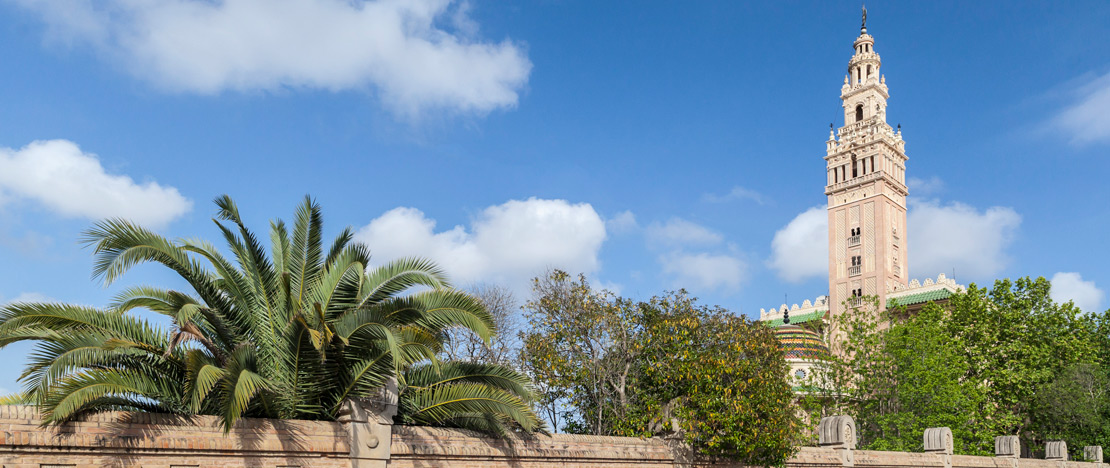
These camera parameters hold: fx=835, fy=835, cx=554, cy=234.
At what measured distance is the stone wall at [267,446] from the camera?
10.1 metres

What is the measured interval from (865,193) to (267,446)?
194 feet

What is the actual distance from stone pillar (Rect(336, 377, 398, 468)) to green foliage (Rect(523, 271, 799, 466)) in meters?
6.94

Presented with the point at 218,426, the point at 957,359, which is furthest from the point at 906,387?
the point at 218,426

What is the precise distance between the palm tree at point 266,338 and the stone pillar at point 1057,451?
96.3ft

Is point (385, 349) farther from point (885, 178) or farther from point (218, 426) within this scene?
point (885, 178)

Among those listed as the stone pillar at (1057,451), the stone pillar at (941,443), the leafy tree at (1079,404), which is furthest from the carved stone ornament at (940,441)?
the leafy tree at (1079,404)

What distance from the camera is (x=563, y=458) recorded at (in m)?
16.3

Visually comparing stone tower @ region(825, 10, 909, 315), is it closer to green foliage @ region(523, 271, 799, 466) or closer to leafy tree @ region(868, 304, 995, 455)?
leafy tree @ region(868, 304, 995, 455)

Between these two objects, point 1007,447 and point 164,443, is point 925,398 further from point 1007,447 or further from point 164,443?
point 164,443

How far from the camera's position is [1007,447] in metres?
32.4

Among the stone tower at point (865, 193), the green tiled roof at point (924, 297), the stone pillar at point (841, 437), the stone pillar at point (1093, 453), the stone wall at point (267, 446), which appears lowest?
the stone pillar at point (1093, 453)

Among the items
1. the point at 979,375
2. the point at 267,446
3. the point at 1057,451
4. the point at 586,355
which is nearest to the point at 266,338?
the point at 267,446

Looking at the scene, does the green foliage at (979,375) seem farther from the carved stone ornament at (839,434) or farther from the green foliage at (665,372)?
the green foliage at (665,372)

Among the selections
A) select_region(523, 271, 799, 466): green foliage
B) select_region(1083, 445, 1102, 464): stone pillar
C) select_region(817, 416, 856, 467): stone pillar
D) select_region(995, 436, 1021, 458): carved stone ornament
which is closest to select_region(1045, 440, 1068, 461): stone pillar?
select_region(1083, 445, 1102, 464): stone pillar
